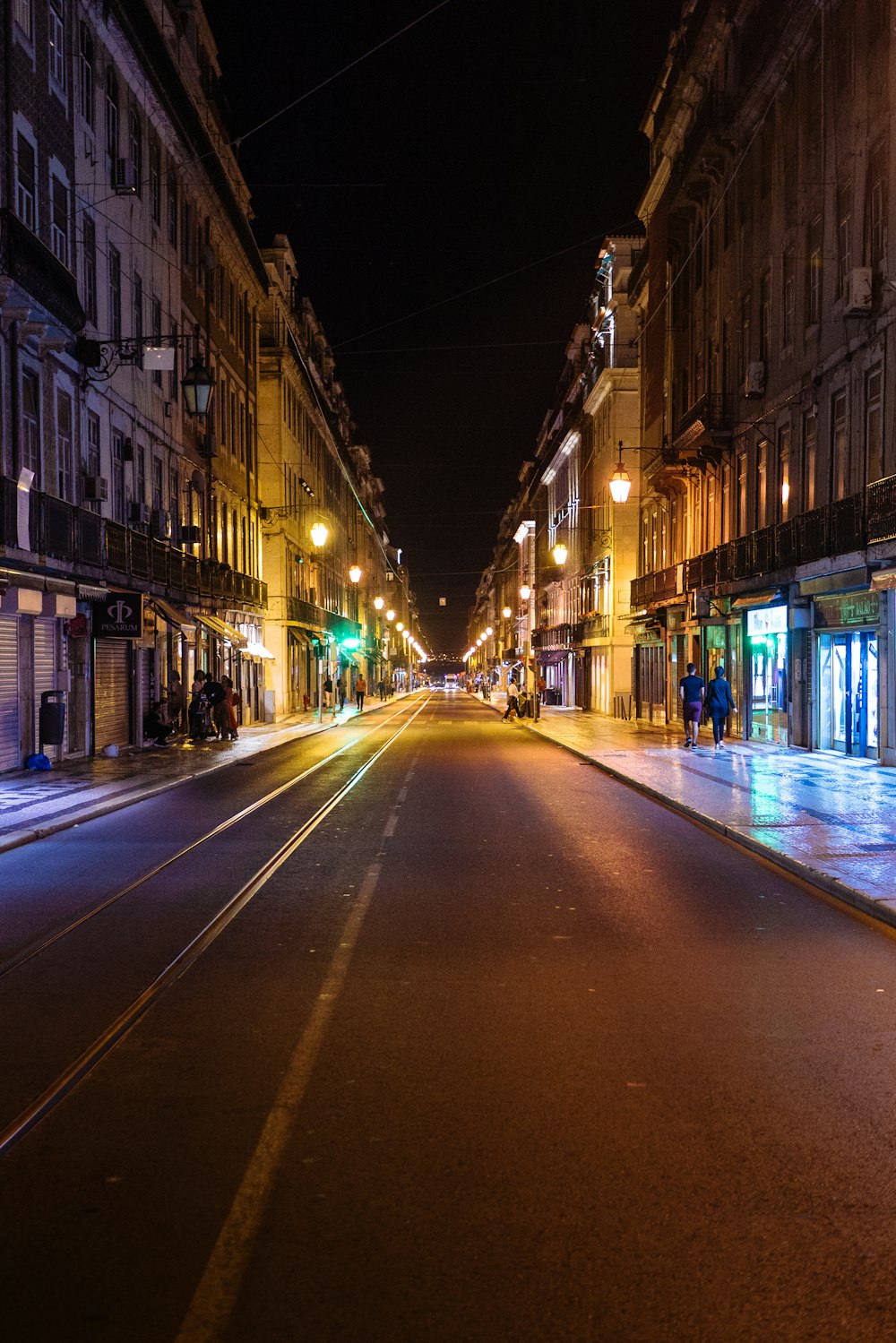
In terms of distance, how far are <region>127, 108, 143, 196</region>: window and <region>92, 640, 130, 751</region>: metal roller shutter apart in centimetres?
1097

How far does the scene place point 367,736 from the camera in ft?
118

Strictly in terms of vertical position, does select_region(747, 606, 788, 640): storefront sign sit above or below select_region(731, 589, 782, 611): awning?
below

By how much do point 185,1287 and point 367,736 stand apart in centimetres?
3255

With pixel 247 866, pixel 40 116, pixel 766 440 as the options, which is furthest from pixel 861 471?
pixel 40 116

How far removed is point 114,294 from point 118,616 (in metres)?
8.17

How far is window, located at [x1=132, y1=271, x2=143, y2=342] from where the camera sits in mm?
28922

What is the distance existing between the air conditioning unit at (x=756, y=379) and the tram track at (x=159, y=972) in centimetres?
1667

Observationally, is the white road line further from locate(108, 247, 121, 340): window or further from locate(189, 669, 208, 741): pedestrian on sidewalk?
locate(189, 669, 208, 741): pedestrian on sidewalk

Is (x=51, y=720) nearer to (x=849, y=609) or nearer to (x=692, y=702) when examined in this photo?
(x=692, y=702)

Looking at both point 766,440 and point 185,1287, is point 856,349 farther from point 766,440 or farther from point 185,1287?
point 185,1287

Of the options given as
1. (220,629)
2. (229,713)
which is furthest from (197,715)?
(220,629)

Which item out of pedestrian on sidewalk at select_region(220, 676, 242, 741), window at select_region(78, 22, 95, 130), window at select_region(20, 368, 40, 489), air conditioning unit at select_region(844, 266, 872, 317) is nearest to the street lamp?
window at select_region(20, 368, 40, 489)

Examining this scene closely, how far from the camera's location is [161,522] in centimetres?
3128

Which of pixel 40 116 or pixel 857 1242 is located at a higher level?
pixel 40 116
